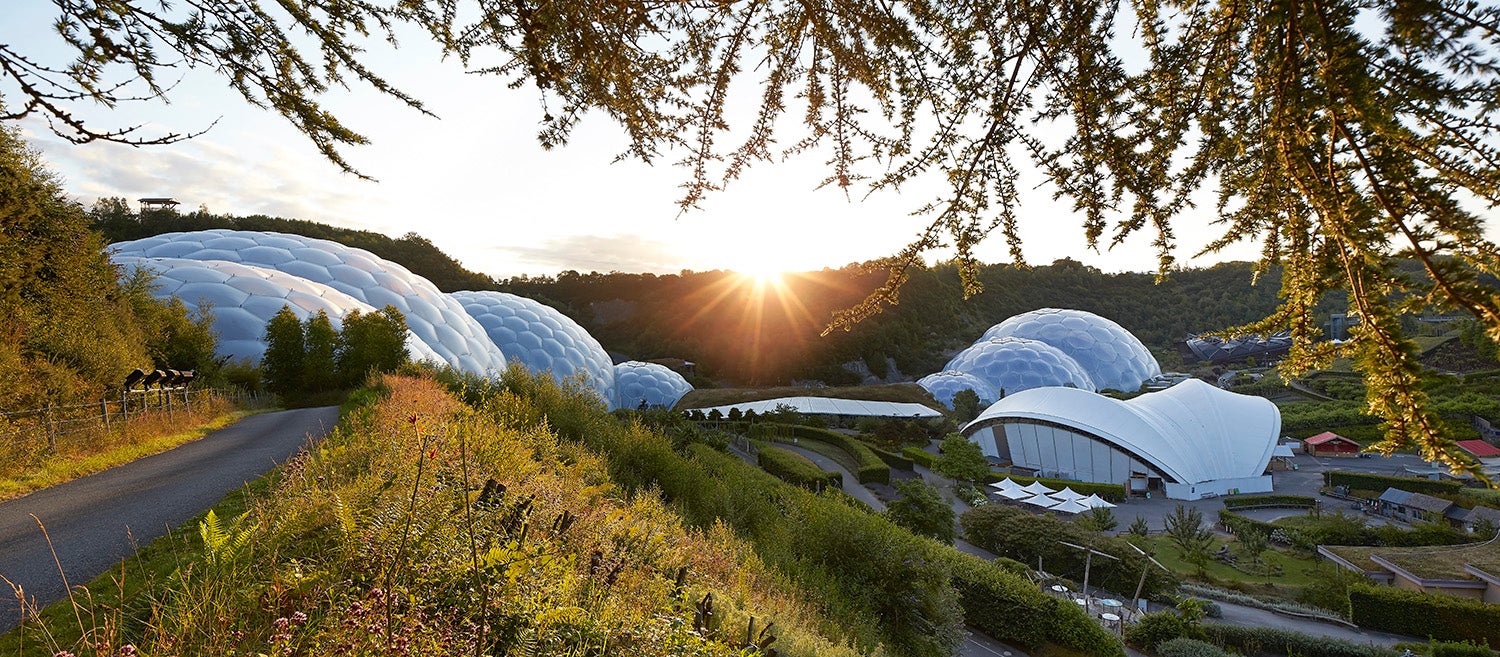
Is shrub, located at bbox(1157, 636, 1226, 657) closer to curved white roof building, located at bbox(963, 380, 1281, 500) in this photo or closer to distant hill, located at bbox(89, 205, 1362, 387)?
curved white roof building, located at bbox(963, 380, 1281, 500)

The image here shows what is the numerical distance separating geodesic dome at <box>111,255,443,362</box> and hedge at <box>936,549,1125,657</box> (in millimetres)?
20443

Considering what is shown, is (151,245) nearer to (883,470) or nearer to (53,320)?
(53,320)

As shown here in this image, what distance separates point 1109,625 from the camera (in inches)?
557

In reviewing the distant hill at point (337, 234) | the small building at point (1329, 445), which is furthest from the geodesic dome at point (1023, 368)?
the distant hill at point (337, 234)

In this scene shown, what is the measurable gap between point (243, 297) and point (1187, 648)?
3048cm

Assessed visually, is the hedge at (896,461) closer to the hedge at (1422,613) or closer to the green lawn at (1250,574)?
the green lawn at (1250,574)

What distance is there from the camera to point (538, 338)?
120ft

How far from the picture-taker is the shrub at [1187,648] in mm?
12055

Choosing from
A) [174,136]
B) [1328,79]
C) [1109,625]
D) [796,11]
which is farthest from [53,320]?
[1109,625]

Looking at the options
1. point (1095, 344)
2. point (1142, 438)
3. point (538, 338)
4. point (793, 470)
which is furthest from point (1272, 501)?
point (538, 338)

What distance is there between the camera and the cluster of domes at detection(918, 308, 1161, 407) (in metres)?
46.8

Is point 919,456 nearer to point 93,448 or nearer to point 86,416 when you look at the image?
Result: point 93,448

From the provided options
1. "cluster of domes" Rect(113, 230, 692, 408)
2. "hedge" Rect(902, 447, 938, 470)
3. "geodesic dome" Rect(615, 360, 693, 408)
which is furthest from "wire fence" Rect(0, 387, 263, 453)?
A: "geodesic dome" Rect(615, 360, 693, 408)

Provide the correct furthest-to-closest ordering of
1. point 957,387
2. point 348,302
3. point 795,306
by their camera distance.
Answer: point 795,306 < point 957,387 < point 348,302
